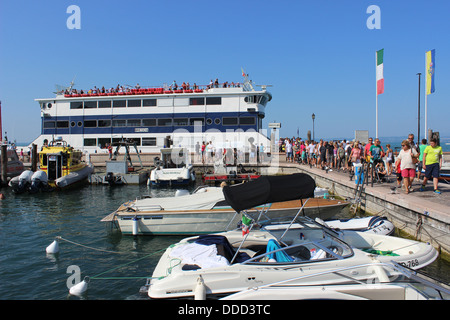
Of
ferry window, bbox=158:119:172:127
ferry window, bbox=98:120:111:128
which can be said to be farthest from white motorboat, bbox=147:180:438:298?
ferry window, bbox=98:120:111:128

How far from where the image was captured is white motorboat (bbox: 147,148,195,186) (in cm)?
2225

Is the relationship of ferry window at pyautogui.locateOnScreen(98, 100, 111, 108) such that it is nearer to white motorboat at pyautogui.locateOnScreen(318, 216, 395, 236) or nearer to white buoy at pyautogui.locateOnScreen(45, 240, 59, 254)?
white buoy at pyautogui.locateOnScreen(45, 240, 59, 254)

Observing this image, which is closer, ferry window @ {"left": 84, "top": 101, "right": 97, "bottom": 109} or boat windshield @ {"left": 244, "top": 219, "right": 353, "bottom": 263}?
boat windshield @ {"left": 244, "top": 219, "right": 353, "bottom": 263}

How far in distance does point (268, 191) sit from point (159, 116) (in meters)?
27.5

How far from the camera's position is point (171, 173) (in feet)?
73.6

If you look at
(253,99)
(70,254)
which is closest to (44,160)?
(70,254)

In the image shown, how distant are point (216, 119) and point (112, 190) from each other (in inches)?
520

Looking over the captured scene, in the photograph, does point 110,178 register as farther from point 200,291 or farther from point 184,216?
point 200,291

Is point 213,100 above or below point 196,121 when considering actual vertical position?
above
